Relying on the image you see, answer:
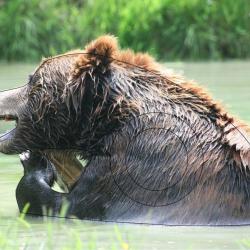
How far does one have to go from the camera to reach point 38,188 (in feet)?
23.7

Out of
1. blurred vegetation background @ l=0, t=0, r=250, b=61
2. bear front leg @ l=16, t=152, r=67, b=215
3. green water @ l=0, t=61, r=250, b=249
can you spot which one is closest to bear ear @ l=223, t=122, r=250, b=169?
green water @ l=0, t=61, r=250, b=249

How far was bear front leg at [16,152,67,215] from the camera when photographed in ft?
23.6

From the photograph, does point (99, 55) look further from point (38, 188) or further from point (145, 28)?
point (145, 28)

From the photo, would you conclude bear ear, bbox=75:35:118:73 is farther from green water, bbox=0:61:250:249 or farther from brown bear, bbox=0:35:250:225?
green water, bbox=0:61:250:249

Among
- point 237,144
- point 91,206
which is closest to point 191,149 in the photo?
point 237,144

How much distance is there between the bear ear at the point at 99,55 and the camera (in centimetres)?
716

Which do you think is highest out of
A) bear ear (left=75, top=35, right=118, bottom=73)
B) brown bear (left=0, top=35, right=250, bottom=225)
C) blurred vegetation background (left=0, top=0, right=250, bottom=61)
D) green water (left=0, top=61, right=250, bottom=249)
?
bear ear (left=75, top=35, right=118, bottom=73)

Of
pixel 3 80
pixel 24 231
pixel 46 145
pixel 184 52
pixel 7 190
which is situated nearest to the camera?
pixel 24 231

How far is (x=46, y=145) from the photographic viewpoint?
735 cm

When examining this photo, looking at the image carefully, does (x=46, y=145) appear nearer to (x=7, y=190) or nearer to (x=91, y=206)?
(x=91, y=206)

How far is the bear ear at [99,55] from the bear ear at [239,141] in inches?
34.9

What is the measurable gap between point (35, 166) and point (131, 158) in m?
0.75

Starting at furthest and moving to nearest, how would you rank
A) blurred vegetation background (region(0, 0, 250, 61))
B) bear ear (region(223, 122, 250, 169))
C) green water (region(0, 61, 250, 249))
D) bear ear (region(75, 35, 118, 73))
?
1. blurred vegetation background (region(0, 0, 250, 61))
2. bear ear (region(75, 35, 118, 73))
3. bear ear (region(223, 122, 250, 169))
4. green water (region(0, 61, 250, 249))

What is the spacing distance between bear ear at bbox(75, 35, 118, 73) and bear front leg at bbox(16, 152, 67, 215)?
27.5 inches
